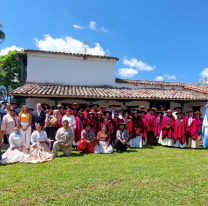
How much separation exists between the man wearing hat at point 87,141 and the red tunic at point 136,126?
81.8 inches

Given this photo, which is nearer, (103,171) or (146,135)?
(103,171)

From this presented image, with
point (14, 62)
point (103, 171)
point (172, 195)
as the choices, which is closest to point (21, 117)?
point (103, 171)

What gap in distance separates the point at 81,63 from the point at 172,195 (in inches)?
483

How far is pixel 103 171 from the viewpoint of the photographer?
4.49m

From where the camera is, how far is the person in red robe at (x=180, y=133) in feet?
26.5

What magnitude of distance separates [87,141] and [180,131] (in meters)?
4.45

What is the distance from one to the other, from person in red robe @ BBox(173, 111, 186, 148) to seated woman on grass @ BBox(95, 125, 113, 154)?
11.1 ft

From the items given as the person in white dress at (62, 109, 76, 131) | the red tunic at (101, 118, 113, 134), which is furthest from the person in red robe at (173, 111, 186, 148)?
the person in white dress at (62, 109, 76, 131)

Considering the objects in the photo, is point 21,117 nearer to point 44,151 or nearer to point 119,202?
point 44,151

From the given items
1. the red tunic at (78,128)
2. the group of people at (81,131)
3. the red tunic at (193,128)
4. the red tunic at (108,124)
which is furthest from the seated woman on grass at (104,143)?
the red tunic at (193,128)

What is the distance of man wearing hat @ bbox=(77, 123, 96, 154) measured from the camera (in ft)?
21.6

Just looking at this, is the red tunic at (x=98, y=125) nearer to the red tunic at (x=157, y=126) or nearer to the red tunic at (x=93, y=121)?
the red tunic at (x=93, y=121)

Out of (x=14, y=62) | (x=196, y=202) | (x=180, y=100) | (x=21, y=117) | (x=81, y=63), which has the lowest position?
(x=196, y=202)

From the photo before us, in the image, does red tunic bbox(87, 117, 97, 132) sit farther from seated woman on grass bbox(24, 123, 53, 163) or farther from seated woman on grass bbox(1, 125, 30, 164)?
seated woman on grass bbox(1, 125, 30, 164)
